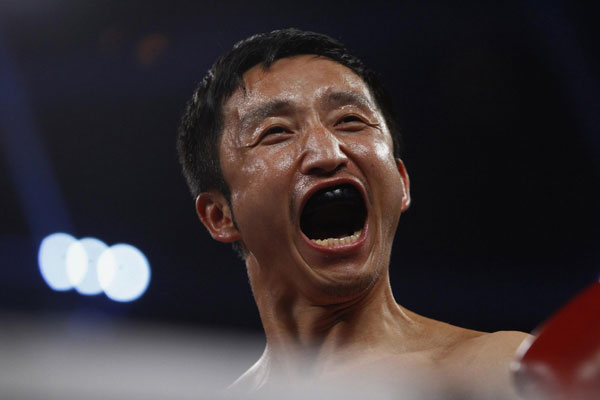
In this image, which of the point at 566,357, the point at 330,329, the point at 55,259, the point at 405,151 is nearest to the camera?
the point at 566,357

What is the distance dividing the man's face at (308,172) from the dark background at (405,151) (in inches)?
60.5

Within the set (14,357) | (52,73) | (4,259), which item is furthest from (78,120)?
(14,357)

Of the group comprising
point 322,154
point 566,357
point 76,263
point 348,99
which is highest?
point 348,99

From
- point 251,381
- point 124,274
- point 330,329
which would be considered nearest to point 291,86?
point 330,329

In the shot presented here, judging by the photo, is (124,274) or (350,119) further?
(124,274)

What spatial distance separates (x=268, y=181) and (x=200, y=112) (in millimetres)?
366

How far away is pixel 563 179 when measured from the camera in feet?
10.0

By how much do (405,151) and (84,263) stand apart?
5.92ft

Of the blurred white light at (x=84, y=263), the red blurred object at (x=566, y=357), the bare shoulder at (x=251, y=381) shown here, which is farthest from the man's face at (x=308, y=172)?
the blurred white light at (x=84, y=263)

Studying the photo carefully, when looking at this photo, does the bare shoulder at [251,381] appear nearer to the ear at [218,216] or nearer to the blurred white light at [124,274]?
the ear at [218,216]

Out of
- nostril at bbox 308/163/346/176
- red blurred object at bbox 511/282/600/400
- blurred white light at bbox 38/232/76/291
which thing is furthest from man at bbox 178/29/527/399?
blurred white light at bbox 38/232/76/291

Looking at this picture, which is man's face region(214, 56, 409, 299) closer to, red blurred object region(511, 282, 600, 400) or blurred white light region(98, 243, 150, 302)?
red blurred object region(511, 282, 600, 400)

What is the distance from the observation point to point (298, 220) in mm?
1536

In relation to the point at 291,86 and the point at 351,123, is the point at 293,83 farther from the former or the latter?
the point at 351,123
